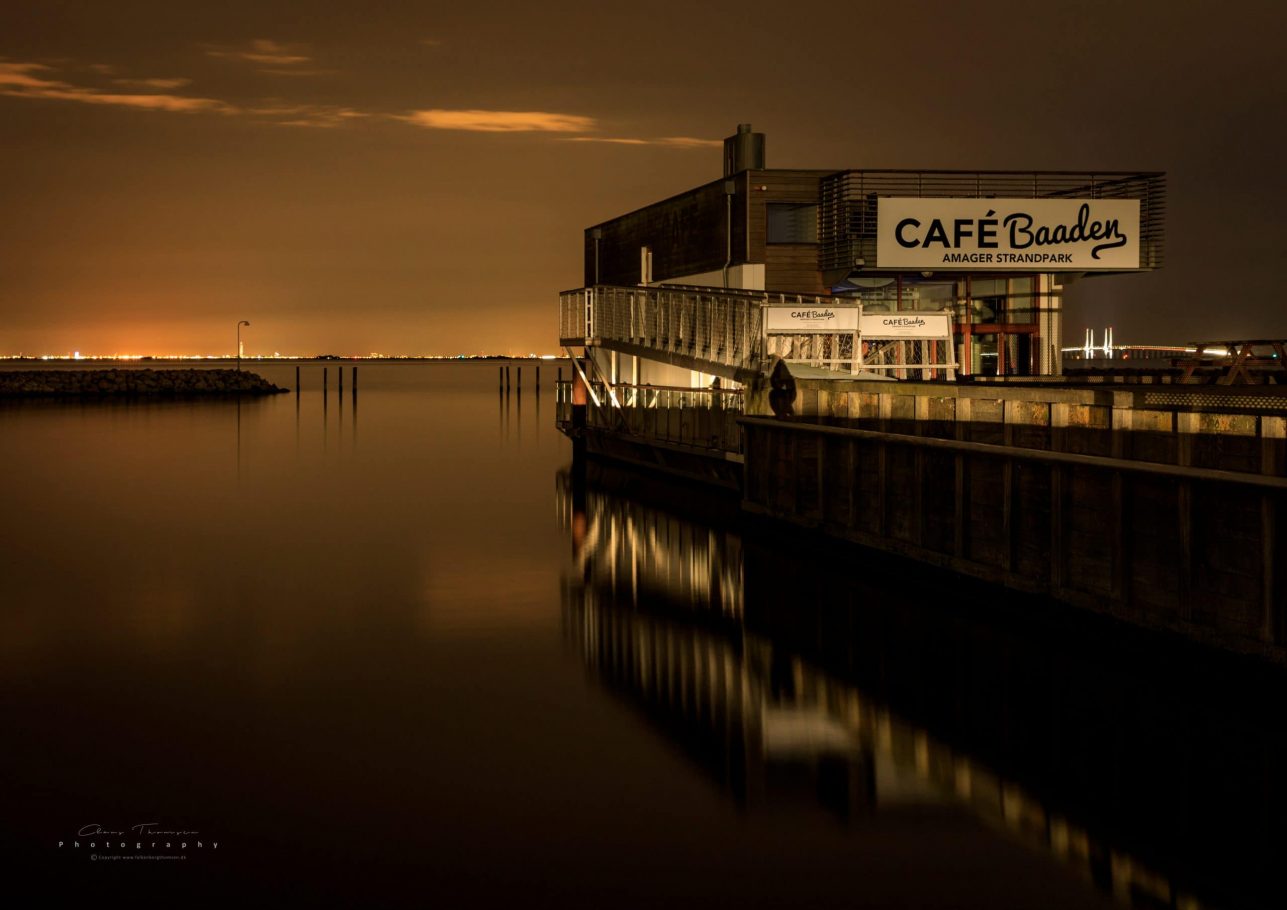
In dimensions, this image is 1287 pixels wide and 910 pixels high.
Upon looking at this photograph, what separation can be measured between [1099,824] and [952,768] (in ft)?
4.40

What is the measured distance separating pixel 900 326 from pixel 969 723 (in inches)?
672

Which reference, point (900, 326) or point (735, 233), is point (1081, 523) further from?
point (735, 233)

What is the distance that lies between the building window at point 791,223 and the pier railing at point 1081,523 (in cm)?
1589

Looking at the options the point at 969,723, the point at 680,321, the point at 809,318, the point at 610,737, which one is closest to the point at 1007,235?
the point at 680,321

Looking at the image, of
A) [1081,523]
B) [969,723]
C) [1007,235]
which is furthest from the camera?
[1007,235]

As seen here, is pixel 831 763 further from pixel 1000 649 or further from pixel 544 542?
pixel 544 542

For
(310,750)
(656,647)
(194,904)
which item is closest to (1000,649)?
(656,647)

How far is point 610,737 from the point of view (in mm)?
10266

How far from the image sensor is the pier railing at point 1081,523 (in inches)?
425

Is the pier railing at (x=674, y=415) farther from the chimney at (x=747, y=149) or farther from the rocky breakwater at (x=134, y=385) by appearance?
the rocky breakwater at (x=134, y=385)

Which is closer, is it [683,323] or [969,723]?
[969,723]

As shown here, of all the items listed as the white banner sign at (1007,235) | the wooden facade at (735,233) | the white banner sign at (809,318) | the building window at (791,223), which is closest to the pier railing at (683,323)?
the white banner sign at (809,318)

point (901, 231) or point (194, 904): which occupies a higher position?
point (901, 231)

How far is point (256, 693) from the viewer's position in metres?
11.5
